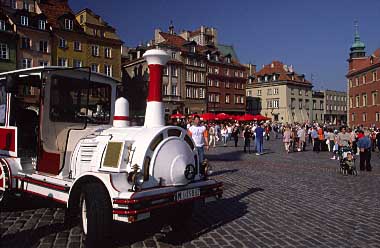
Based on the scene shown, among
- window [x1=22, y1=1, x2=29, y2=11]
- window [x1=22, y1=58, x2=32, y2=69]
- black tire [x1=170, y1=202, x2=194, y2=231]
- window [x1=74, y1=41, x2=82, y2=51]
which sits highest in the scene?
window [x1=22, y1=1, x2=29, y2=11]

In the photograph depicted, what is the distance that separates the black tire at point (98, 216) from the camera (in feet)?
14.1

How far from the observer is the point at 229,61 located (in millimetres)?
68750

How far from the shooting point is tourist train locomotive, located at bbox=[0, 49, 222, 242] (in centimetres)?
443

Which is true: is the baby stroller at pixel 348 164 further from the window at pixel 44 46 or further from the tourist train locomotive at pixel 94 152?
the window at pixel 44 46

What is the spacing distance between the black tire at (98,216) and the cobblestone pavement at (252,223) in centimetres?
74

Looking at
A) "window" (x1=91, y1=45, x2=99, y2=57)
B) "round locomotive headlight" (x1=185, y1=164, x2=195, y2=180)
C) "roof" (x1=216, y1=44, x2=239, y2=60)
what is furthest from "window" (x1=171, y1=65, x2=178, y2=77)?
"round locomotive headlight" (x1=185, y1=164, x2=195, y2=180)

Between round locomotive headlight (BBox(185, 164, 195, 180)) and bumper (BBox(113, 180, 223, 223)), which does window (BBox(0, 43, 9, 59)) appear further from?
bumper (BBox(113, 180, 223, 223))

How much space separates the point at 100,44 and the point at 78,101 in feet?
141

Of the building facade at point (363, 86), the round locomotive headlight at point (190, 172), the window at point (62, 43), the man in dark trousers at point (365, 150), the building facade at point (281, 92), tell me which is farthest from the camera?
the building facade at point (281, 92)

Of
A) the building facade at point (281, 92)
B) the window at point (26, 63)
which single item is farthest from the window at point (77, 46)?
the building facade at point (281, 92)

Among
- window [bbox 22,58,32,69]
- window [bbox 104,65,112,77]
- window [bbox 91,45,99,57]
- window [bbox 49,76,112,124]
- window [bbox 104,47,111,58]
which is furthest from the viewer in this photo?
window [bbox 104,47,111,58]

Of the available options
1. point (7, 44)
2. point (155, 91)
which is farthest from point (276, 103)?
point (155, 91)

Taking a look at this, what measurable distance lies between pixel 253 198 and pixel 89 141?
4.37 m

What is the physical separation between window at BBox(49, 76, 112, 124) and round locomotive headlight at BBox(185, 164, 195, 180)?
1981mm
